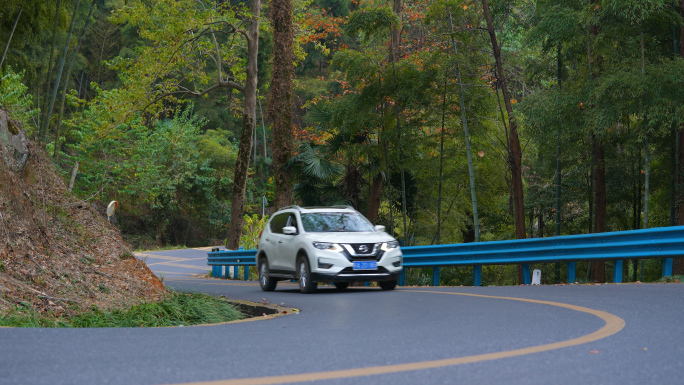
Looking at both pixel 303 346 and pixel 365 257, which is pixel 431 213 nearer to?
pixel 365 257

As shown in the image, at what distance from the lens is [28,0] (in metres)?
16.2

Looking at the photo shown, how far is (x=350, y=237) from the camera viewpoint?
42.8 ft

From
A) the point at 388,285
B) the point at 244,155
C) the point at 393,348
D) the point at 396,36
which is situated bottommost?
the point at 388,285

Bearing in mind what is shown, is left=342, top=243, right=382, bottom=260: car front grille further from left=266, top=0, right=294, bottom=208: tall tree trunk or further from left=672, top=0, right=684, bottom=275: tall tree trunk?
left=672, top=0, right=684, bottom=275: tall tree trunk

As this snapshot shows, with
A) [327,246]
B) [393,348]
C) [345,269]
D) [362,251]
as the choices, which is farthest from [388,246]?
[393,348]

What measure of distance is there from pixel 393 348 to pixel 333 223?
27.5 ft

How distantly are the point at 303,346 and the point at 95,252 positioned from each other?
293 inches

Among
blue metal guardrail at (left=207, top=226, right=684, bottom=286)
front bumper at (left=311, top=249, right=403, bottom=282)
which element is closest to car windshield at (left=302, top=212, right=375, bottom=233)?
front bumper at (left=311, top=249, right=403, bottom=282)

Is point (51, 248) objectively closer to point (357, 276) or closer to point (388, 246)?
point (357, 276)

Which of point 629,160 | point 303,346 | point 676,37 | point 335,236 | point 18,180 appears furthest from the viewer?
point 629,160

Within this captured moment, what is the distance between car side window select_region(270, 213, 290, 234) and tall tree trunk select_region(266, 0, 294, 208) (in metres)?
6.21

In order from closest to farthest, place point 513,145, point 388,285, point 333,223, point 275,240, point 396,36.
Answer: point 388,285
point 333,223
point 275,240
point 513,145
point 396,36

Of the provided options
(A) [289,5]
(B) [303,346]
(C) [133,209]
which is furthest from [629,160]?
(C) [133,209]

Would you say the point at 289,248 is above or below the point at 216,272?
above
